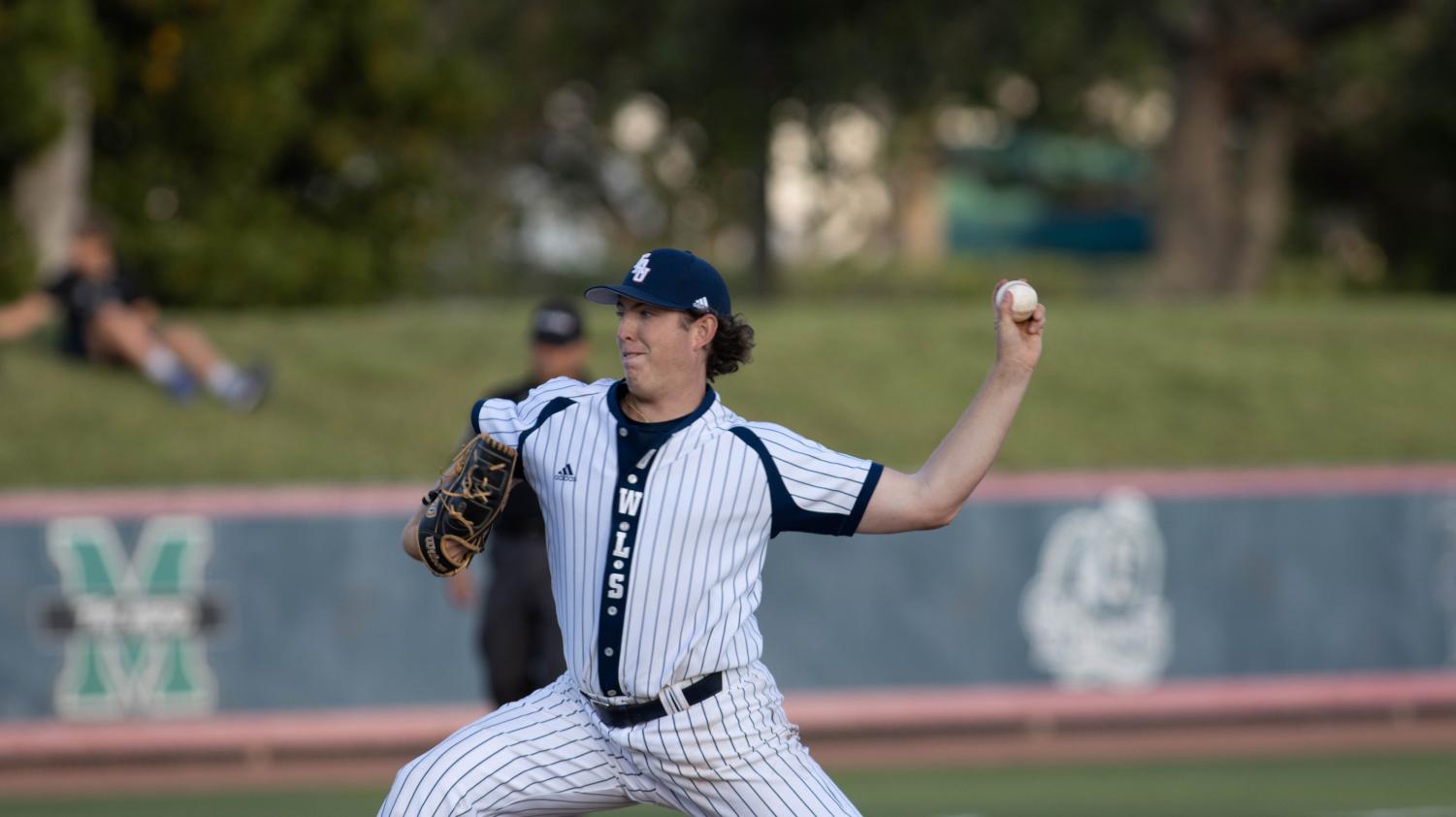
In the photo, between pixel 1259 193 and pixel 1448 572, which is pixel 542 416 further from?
pixel 1259 193

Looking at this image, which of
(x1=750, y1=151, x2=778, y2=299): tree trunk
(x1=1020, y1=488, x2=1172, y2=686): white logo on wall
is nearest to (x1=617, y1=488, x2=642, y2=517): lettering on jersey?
(x1=1020, y1=488, x2=1172, y2=686): white logo on wall

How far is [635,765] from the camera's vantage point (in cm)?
467

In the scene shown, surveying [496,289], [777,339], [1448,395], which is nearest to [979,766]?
[777,339]

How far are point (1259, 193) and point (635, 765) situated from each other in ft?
76.0

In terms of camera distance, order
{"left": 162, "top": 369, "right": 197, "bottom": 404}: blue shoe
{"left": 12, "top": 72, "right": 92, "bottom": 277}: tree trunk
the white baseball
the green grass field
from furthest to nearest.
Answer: {"left": 12, "top": 72, "right": 92, "bottom": 277}: tree trunk → {"left": 162, "top": 369, "right": 197, "bottom": 404}: blue shoe → the green grass field → the white baseball

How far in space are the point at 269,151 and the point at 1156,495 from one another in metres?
10.6

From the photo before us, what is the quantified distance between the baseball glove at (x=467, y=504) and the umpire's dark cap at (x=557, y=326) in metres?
2.79

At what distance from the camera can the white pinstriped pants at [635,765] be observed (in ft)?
15.0

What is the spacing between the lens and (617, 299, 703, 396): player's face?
15.0ft

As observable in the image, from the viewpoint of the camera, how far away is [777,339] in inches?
675

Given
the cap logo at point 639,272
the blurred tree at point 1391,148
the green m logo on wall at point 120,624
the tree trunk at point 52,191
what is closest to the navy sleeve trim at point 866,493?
the cap logo at point 639,272

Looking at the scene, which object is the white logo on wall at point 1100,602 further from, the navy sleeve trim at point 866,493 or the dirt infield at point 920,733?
the navy sleeve trim at point 866,493

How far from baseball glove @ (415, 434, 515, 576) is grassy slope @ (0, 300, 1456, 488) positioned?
973cm

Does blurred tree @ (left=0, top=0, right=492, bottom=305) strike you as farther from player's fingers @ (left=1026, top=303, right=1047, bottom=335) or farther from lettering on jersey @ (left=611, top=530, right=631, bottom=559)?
player's fingers @ (left=1026, top=303, right=1047, bottom=335)
